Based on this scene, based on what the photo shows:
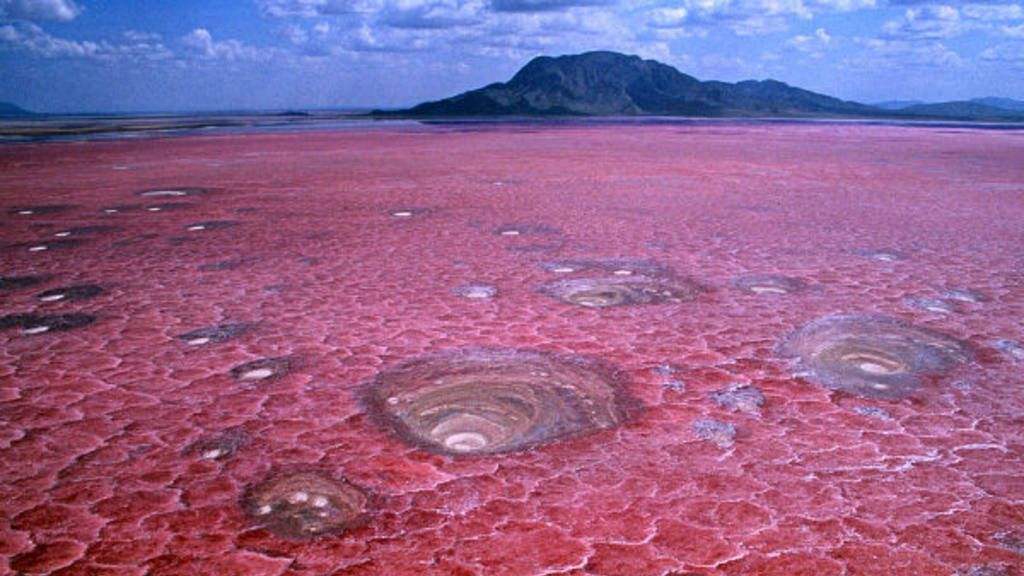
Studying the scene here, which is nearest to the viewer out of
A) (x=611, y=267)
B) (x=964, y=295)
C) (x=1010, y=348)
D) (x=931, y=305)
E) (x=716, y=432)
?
(x=716, y=432)

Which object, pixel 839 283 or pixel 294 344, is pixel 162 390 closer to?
pixel 294 344

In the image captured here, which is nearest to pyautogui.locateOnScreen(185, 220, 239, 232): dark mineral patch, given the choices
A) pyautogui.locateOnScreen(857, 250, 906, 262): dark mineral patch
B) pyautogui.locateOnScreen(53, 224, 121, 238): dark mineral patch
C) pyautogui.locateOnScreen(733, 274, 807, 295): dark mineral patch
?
pyautogui.locateOnScreen(53, 224, 121, 238): dark mineral patch

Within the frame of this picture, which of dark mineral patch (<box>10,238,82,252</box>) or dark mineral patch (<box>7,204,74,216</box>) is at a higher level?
dark mineral patch (<box>7,204,74,216</box>)

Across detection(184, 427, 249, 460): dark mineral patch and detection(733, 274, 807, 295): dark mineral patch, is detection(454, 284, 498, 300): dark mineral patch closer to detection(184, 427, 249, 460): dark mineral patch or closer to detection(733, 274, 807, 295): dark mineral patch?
detection(733, 274, 807, 295): dark mineral patch

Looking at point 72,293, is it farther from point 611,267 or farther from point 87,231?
point 611,267

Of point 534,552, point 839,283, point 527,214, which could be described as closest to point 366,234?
point 527,214

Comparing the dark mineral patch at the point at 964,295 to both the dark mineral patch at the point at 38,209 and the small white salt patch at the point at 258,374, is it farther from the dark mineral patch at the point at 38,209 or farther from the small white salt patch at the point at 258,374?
the dark mineral patch at the point at 38,209

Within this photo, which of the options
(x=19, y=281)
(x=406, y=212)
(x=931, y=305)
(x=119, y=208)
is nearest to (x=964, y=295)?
(x=931, y=305)
